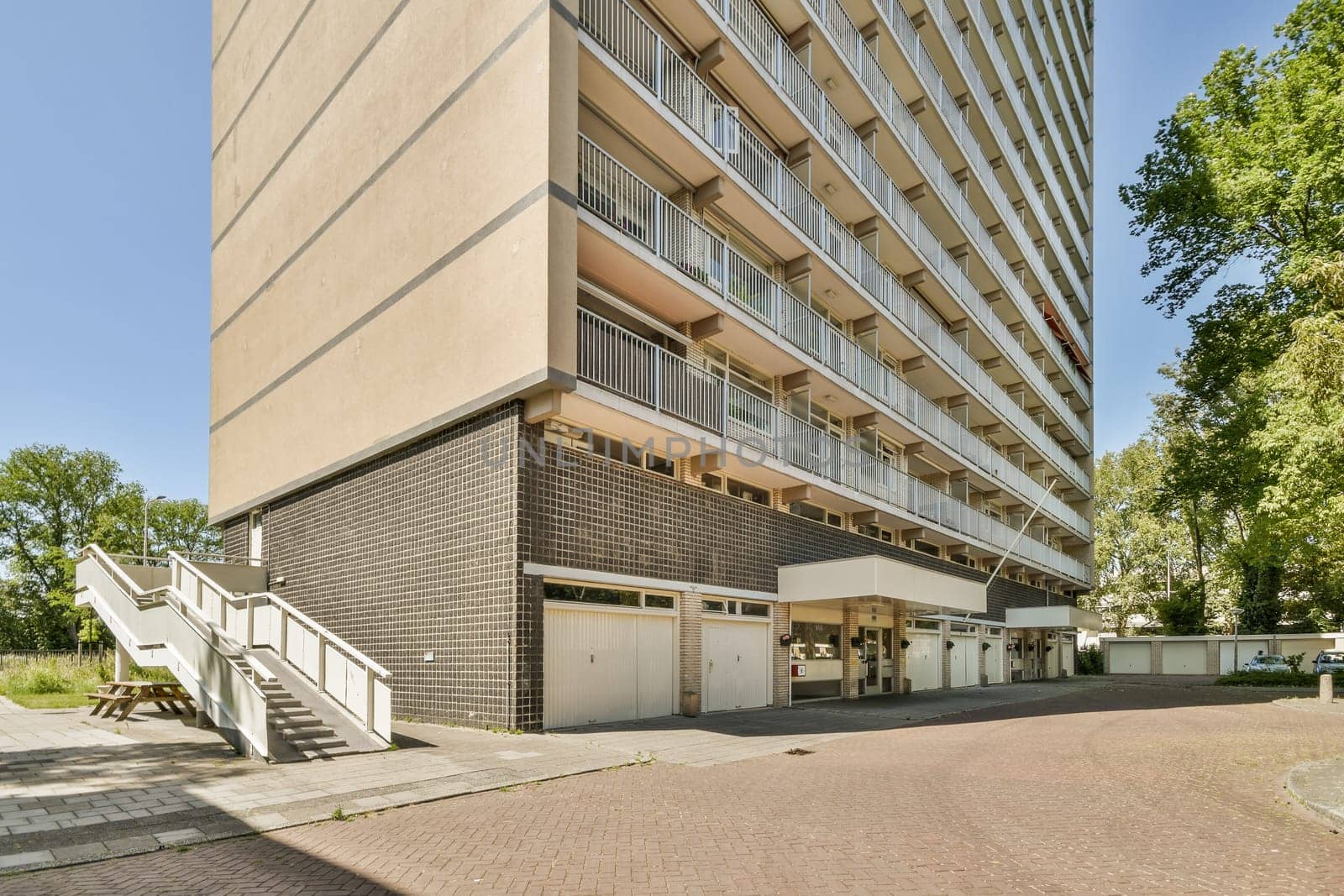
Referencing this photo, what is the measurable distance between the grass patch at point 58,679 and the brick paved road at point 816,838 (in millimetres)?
14059

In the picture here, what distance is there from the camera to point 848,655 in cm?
2211

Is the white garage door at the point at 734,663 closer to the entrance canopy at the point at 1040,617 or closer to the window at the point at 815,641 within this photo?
the window at the point at 815,641

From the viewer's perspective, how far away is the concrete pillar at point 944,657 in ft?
92.3

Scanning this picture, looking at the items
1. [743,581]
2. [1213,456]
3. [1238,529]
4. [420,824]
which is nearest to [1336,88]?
[1213,456]

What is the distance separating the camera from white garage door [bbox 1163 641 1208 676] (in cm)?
4753

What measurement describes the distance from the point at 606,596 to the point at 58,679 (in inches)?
612

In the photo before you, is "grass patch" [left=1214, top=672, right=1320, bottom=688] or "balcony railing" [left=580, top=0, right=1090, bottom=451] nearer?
"balcony railing" [left=580, top=0, right=1090, bottom=451]

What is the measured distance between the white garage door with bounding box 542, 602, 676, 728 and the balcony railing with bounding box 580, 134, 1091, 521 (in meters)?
6.54

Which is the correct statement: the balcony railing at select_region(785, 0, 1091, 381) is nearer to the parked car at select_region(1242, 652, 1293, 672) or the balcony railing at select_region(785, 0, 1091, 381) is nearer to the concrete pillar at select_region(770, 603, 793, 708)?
the concrete pillar at select_region(770, 603, 793, 708)

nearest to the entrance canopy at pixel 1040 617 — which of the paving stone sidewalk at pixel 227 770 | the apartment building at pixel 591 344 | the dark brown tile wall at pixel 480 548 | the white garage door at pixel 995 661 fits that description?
the white garage door at pixel 995 661

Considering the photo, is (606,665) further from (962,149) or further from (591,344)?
(962,149)

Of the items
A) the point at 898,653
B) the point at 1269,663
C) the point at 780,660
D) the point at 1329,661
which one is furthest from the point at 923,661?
the point at 1269,663

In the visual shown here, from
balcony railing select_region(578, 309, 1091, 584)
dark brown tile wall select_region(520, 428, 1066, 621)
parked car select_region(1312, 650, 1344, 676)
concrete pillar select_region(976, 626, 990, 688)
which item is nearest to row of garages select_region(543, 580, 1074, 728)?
dark brown tile wall select_region(520, 428, 1066, 621)

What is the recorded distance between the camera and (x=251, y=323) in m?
21.9
